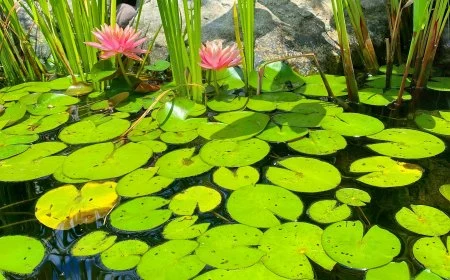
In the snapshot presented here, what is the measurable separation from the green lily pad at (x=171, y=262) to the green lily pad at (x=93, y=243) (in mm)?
105

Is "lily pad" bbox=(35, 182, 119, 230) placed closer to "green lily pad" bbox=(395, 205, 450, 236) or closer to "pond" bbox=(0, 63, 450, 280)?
"pond" bbox=(0, 63, 450, 280)

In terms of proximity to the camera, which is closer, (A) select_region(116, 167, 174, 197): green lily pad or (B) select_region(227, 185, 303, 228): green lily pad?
(B) select_region(227, 185, 303, 228): green lily pad

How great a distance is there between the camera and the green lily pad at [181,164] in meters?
1.38

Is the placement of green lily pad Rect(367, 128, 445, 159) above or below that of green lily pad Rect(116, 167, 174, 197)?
above

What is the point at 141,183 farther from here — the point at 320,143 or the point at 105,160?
the point at 320,143

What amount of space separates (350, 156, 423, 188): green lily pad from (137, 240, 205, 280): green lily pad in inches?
19.8

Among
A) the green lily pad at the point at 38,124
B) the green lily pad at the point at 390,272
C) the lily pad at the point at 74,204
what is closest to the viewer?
the green lily pad at the point at 390,272

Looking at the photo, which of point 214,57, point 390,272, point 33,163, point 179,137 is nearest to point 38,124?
point 33,163

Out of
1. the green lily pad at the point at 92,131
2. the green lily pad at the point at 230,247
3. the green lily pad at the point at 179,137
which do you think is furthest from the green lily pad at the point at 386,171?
the green lily pad at the point at 92,131

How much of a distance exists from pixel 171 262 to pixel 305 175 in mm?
454

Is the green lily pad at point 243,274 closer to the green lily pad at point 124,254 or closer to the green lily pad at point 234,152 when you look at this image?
the green lily pad at point 124,254

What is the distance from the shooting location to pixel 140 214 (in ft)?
4.01

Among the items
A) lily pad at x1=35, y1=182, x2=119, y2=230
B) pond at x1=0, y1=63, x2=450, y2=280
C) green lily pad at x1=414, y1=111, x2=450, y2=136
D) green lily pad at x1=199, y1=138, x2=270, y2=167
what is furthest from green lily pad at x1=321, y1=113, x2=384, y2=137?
lily pad at x1=35, y1=182, x2=119, y2=230

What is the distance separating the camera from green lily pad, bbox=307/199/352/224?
117 centimetres
